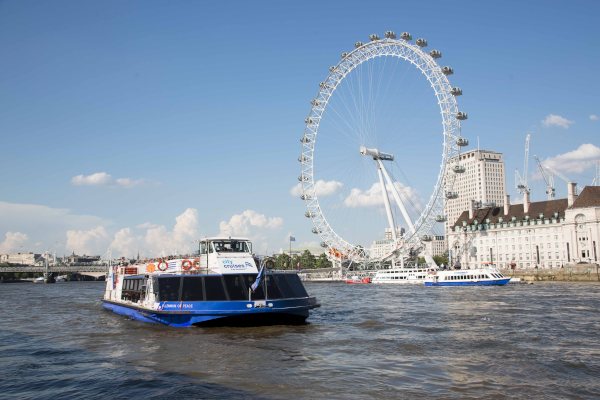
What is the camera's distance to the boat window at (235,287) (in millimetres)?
28281

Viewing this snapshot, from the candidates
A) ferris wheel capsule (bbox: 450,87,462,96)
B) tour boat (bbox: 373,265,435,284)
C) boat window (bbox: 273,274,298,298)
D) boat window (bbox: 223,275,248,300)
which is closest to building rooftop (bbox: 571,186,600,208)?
tour boat (bbox: 373,265,435,284)

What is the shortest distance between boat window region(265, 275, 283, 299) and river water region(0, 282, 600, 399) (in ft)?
6.30

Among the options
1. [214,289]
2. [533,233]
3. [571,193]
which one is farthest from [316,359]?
[533,233]

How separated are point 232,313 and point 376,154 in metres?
73.9

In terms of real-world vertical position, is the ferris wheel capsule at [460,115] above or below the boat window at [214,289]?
above

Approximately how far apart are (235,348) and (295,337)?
411 cm

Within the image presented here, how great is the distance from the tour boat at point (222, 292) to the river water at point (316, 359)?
0.91m

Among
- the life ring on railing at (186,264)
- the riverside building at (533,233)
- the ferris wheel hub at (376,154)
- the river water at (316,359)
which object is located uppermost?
the ferris wheel hub at (376,154)

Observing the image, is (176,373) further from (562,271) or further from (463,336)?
(562,271)

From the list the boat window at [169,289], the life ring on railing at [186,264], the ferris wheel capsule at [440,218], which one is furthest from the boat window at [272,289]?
the ferris wheel capsule at [440,218]

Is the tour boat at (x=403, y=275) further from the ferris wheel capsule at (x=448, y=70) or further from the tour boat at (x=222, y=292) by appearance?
the tour boat at (x=222, y=292)

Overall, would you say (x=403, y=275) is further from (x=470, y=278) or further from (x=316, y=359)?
(x=316, y=359)

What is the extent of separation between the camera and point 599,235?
11044 centimetres

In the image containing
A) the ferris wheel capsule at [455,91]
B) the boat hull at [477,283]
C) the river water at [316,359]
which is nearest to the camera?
the river water at [316,359]
